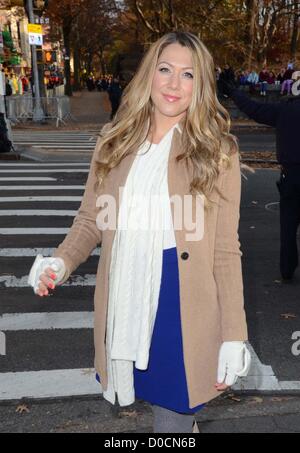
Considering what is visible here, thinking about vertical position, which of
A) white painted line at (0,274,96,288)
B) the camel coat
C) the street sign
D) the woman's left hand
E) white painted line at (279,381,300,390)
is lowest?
white painted line at (279,381,300,390)

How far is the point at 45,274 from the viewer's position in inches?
98.6

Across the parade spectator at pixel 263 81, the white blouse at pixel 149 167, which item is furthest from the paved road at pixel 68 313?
the parade spectator at pixel 263 81

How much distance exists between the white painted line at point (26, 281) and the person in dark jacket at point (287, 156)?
2336mm

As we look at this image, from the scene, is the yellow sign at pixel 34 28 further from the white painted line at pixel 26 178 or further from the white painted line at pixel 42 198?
the white painted line at pixel 42 198

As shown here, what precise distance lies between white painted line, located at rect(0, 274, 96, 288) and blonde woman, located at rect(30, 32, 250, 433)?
426cm

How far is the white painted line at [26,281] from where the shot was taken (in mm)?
6832

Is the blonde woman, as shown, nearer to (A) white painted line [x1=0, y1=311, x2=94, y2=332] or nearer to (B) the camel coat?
(B) the camel coat

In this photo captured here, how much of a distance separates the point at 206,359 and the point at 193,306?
264 mm

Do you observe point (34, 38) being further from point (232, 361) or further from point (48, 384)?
point (232, 361)

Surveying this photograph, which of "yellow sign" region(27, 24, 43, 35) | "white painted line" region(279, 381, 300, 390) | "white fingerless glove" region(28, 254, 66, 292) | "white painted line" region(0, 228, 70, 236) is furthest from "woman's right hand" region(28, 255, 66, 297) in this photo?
"yellow sign" region(27, 24, 43, 35)

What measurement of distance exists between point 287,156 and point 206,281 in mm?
4283

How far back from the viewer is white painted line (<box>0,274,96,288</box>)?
683 centimetres

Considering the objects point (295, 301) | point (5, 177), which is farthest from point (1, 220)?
point (295, 301)

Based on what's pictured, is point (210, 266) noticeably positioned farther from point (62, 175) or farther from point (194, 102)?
point (62, 175)
